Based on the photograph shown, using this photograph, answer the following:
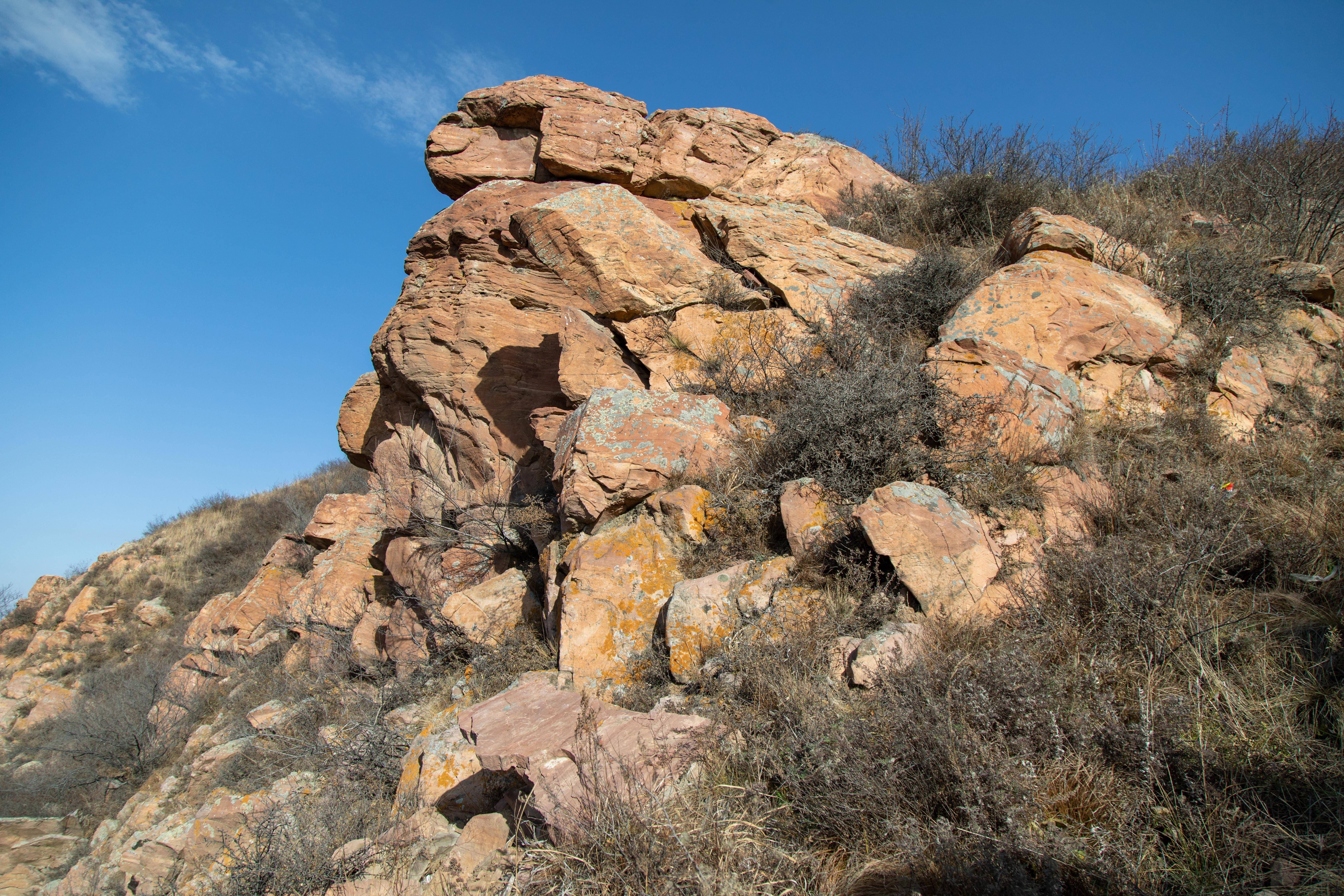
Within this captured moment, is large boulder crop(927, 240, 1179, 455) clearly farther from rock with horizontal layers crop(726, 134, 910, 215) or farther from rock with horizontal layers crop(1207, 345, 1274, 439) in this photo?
rock with horizontal layers crop(726, 134, 910, 215)

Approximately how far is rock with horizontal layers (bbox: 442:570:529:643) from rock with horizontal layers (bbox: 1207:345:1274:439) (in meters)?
5.85

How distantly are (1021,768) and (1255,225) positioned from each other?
8.32m

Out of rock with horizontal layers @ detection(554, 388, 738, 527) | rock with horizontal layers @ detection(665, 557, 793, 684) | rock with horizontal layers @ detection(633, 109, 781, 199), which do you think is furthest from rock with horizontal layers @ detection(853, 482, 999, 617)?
rock with horizontal layers @ detection(633, 109, 781, 199)

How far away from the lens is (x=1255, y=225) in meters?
7.15

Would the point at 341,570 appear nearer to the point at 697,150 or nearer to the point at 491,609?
the point at 491,609

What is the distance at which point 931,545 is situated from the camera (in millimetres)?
3488

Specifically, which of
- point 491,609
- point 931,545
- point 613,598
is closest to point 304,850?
point 613,598

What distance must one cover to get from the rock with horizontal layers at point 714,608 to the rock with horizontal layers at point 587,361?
2.62 m

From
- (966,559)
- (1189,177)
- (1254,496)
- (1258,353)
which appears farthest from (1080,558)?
(1189,177)

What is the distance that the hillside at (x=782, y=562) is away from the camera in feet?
7.72

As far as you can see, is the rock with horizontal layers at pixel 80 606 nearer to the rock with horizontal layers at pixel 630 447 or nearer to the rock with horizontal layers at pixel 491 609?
the rock with horizontal layers at pixel 491 609

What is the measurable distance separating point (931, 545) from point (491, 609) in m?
3.60

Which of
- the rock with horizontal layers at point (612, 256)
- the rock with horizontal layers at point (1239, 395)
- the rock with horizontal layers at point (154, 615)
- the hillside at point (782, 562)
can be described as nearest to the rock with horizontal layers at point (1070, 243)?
the hillside at point (782, 562)

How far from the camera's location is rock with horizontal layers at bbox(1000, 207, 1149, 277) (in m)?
5.86
